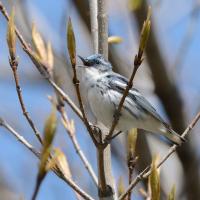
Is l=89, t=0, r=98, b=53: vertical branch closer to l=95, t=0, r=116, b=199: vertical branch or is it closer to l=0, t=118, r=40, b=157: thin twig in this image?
l=95, t=0, r=116, b=199: vertical branch

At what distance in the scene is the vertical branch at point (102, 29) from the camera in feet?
8.29

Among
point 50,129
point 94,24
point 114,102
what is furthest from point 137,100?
point 50,129

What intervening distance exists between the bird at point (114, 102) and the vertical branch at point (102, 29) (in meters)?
0.52

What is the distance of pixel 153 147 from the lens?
14.4ft

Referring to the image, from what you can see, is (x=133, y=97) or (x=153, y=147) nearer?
(x=133, y=97)

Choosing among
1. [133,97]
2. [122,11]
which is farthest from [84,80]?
[122,11]

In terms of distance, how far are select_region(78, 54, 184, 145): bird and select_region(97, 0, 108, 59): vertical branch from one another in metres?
0.52

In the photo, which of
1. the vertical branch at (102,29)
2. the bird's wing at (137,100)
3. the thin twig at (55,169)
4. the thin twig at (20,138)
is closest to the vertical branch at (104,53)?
the vertical branch at (102,29)

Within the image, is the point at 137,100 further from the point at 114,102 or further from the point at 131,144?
the point at 131,144

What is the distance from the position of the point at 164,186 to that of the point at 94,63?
1.23 m

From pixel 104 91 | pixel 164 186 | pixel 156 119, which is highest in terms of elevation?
pixel 104 91

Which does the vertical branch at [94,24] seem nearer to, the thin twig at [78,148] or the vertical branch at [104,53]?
the vertical branch at [104,53]

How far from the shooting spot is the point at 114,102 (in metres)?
3.13

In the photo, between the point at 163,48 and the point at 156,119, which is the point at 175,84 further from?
the point at 156,119
